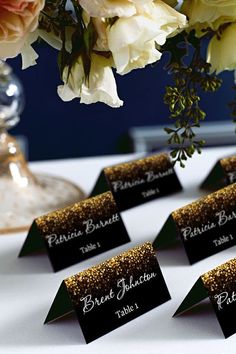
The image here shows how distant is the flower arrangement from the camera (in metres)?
0.78

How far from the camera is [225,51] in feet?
2.96

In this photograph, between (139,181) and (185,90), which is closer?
(185,90)

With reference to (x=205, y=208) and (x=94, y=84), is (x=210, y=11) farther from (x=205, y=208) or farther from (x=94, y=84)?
(x=205, y=208)

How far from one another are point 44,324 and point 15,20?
338 millimetres

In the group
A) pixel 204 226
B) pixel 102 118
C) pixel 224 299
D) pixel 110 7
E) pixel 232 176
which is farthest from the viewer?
pixel 102 118

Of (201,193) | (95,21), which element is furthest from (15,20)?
(201,193)

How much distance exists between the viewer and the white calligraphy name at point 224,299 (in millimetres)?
861

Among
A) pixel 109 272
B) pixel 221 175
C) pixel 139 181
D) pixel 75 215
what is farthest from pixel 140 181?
pixel 109 272

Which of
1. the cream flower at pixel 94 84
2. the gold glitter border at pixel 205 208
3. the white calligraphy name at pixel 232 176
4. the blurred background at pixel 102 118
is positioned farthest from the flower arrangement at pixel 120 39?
the blurred background at pixel 102 118

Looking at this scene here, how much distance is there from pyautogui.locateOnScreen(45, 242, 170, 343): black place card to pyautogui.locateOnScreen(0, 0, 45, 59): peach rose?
26cm

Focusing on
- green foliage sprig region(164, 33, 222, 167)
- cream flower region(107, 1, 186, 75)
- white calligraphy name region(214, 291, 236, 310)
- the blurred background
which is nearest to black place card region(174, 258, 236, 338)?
white calligraphy name region(214, 291, 236, 310)

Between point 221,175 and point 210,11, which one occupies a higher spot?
point 210,11

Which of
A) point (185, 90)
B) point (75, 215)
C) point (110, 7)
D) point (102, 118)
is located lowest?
point (102, 118)

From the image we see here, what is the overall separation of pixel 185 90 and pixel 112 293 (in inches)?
9.3
